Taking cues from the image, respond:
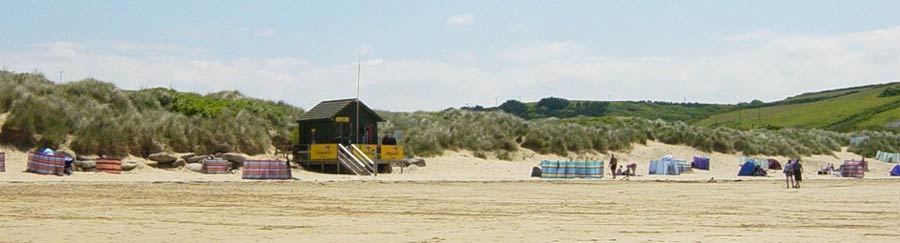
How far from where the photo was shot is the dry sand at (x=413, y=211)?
Result: 47.1ft

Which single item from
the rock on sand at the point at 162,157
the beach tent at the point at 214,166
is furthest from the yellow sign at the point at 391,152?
the rock on sand at the point at 162,157

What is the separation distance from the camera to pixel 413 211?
63.9 feet

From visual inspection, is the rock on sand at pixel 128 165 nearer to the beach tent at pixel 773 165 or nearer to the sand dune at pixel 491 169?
the sand dune at pixel 491 169

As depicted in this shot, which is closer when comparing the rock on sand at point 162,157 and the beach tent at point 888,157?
the rock on sand at point 162,157

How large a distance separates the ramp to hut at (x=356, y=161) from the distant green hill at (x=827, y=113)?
6267cm

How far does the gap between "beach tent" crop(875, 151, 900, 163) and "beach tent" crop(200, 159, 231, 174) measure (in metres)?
42.3

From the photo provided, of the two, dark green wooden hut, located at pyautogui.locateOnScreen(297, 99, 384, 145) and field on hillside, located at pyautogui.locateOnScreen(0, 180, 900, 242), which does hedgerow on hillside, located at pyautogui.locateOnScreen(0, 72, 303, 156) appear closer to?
dark green wooden hut, located at pyautogui.locateOnScreen(297, 99, 384, 145)

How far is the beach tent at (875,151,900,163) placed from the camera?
62781 mm

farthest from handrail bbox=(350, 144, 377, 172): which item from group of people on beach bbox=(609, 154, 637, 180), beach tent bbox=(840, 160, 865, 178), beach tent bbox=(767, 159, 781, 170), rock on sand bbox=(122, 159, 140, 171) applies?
beach tent bbox=(767, 159, 781, 170)

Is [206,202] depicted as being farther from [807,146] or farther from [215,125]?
[807,146]

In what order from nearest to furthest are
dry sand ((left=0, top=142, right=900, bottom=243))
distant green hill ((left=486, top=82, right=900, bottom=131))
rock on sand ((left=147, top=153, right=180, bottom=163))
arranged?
1. dry sand ((left=0, top=142, right=900, bottom=243))
2. rock on sand ((left=147, top=153, right=180, bottom=163))
3. distant green hill ((left=486, top=82, right=900, bottom=131))

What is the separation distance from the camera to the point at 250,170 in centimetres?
3409

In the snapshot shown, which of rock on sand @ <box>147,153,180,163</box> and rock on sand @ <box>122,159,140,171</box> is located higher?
rock on sand @ <box>147,153,180,163</box>

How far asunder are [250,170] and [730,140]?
114ft
